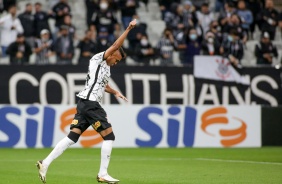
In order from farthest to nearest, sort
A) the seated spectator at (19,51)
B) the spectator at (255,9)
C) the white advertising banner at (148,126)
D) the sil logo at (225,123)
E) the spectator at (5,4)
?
1. the spectator at (255,9)
2. the spectator at (5,4)
3. the seated spectator at (19,51)
4. the sil logo at (225,123)
5. the white advertising banner at (148,126)

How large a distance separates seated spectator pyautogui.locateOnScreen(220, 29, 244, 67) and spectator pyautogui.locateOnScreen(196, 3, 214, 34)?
1388mm

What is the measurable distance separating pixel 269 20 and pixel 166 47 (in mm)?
4861

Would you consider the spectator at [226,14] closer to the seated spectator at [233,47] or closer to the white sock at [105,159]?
the seated spectator at [233,47]

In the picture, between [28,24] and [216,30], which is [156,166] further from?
[216,30]

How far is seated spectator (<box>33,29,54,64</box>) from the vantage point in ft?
79.5

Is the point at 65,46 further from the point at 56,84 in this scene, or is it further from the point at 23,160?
the point at 23,160

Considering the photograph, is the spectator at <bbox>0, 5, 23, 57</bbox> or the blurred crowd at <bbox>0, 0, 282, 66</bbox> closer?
the spectator at <bbox>0, 5, 23, 57</bbox>

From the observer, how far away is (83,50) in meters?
24.8

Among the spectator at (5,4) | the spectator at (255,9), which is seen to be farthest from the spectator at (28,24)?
the spectator at (255,9)


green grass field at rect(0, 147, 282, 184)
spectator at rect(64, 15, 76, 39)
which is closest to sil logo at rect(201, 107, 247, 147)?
green grass field at rect(0, 147, 282, 184)

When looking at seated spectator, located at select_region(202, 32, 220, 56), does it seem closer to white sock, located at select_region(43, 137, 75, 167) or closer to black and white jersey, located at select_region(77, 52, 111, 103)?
black and white jersey, located at select_region(77, 52, 111, 103)

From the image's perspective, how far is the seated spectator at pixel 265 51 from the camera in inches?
1047

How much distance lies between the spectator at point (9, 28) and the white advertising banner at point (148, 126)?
10.3 ft

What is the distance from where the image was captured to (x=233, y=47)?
85.9 feet
